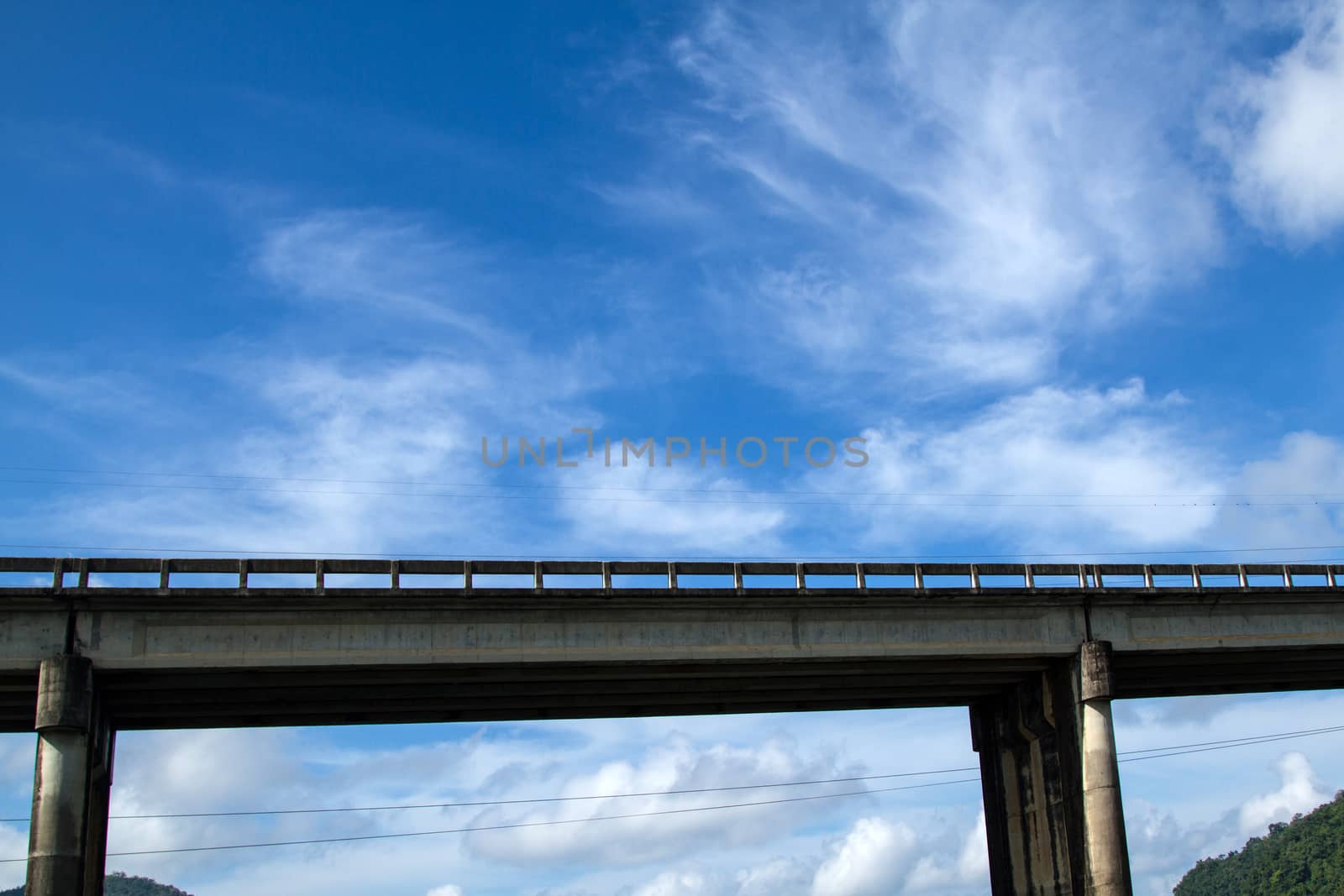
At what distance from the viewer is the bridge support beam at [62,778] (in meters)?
35.4

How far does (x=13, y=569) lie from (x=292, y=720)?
11.5m

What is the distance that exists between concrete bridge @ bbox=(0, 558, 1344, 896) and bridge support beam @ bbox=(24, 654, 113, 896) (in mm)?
61

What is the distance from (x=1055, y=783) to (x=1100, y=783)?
3.28 m

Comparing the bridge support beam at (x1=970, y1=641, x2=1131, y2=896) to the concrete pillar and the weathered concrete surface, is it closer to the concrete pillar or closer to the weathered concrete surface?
the concrete pillar

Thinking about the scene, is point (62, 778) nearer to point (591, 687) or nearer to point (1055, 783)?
point (591, 687)

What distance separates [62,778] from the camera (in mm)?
36562

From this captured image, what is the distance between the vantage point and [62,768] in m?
36.7

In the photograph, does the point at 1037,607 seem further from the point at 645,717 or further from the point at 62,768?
the point at 62,768

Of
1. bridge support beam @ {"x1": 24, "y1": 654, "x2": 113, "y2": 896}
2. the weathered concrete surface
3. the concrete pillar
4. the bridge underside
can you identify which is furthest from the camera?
the concrete pillar

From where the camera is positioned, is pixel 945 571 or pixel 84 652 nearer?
pixel 84 652

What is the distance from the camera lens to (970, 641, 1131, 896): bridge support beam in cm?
4388

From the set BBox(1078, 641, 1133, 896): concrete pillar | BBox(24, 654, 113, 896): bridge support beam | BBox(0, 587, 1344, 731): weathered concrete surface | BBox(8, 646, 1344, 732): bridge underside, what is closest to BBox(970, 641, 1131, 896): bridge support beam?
BBox(1078, 641, 1133, 896): concrete pillar

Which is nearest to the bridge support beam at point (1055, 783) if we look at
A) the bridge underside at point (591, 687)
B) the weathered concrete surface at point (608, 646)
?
the weathered concrete surface at point (608, 646)

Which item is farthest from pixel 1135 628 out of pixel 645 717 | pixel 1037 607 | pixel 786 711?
pixel 645 717
